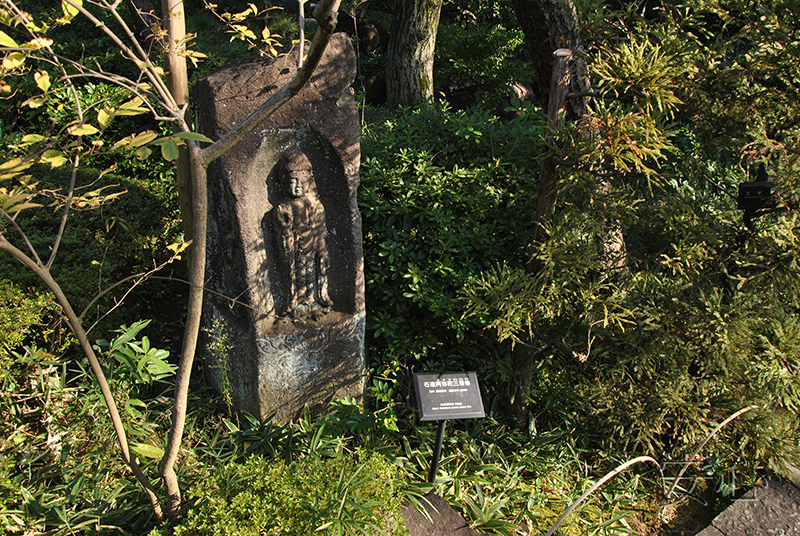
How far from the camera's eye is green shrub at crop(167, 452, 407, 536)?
206 cm

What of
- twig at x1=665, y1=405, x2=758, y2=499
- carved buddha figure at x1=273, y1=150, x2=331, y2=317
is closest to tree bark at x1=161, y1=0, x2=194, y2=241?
carved buddha figure at x1=273, y1=150, x2=331, y2=317

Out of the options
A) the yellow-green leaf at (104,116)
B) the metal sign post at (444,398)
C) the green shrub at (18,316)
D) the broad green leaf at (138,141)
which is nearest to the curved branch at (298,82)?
the broad green leaf at (138,141)

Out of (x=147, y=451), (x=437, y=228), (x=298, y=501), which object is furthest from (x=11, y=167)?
(x=437, y=228)

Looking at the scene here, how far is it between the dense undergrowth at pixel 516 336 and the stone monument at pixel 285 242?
8.9 inches

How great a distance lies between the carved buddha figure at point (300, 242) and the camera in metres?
2.84

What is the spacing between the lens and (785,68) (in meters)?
2.49

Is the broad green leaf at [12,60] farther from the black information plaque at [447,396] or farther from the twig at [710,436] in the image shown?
the twig at [710,436]

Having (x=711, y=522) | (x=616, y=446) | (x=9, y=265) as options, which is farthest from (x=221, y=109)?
(x=711, y=522)

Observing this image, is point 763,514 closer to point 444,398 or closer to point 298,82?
point 444,398

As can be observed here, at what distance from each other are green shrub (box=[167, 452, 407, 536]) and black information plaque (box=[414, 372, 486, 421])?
39 centimetres

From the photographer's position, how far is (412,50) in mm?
5859

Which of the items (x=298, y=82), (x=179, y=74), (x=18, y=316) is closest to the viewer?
(x=298, y=82)

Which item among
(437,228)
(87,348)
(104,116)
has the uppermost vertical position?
(104,116)

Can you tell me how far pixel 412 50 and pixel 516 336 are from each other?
3.87 metres
